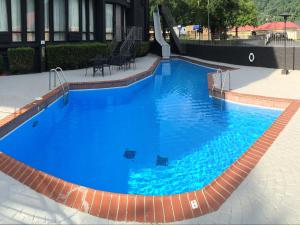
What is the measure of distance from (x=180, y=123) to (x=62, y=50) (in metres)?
11.8

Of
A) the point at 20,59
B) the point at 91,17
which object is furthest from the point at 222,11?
the point at 20,59

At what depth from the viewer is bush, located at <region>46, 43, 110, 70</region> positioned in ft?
66.3

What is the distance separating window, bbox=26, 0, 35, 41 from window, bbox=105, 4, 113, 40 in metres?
8.22

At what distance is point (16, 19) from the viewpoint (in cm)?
1881

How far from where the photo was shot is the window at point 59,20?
21312 mm

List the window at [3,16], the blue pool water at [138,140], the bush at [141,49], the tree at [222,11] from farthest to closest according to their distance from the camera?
the tree at [222,11] → the bush at [141,49] → the window at [3,16] → the blue pool water at [138,140]

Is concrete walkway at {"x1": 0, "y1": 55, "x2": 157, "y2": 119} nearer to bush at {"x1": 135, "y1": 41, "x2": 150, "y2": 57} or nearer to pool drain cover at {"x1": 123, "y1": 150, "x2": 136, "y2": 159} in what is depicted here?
pool drain cover at {"x1": 123, "y1": 150, "x2": 136, "y2": 159}

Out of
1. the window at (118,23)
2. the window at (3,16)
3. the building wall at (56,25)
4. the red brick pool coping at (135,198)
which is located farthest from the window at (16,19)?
the red brick pool coping at (135,198)

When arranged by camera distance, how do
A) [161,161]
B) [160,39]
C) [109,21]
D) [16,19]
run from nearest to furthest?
[161,161]
[16,19]
[109,21]
[160,39]

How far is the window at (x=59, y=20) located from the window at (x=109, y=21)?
5.77m

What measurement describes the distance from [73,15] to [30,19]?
3.64 metres

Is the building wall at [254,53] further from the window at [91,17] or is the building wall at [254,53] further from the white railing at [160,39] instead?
the window at [91,17]

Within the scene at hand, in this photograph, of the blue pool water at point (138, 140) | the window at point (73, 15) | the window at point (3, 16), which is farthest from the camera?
the window at point (73, 15)

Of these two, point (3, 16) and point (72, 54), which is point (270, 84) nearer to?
point (72, 54)
